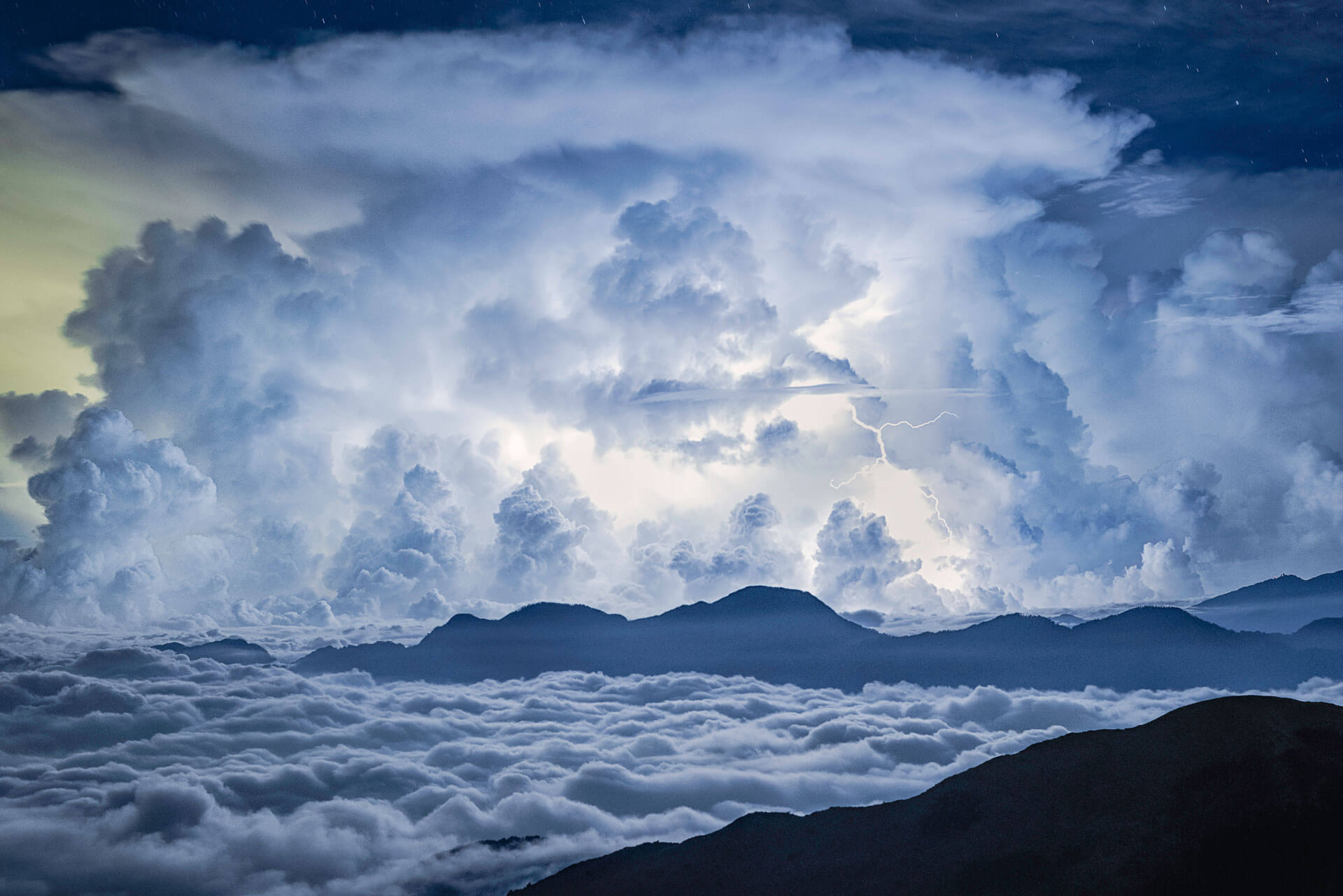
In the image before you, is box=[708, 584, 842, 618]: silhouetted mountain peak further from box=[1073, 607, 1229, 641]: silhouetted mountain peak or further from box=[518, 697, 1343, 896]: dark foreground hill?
box=[518, 697, 1343, 896]: dark foreground hill

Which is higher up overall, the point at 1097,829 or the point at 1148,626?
the point at 1148,626

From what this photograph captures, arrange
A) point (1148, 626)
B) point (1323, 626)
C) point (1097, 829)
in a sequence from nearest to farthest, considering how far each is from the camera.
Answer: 1. point (1097, 829)
2. point (1323, 626)
3. point (1148, 626)

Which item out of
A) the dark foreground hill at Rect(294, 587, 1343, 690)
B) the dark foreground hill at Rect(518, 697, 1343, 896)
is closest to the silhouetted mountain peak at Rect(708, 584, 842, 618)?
the dark foreground hill at Rect(294, 587, 1343, 690)

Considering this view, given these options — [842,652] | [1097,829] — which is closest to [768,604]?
[842,652]

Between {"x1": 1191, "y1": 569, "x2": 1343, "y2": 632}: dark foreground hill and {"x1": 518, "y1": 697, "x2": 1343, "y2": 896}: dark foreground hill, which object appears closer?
{"x1": 518, "y1": 697, "x2": 1343, "y2": 896}: dark foreground hill

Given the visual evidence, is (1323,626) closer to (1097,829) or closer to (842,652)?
(842,652)

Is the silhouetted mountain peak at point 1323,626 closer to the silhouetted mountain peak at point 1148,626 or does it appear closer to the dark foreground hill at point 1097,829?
the silhouetted mountain peak at point 1148,626
